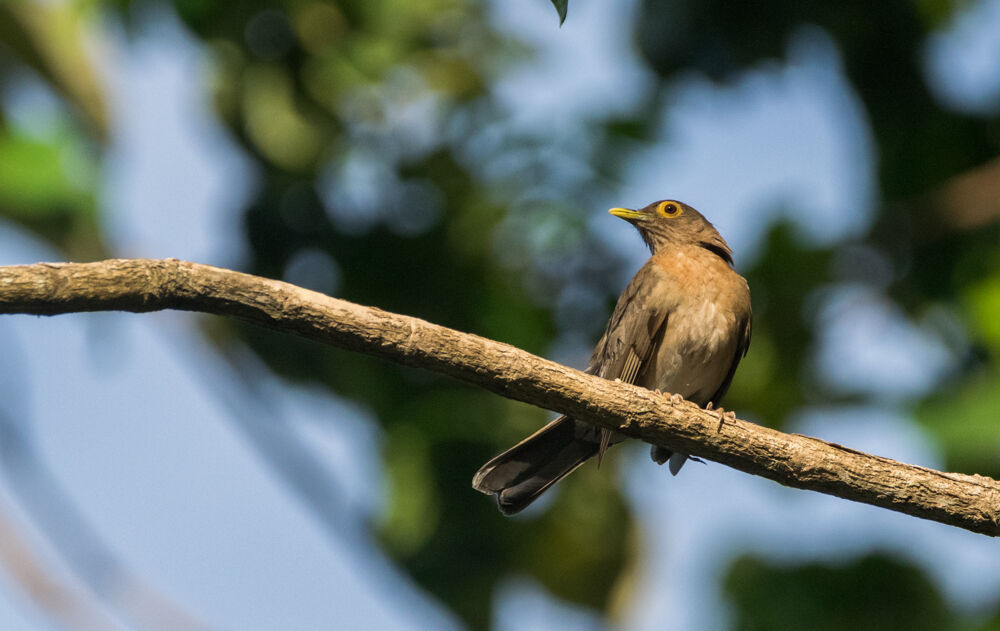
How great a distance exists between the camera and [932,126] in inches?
384

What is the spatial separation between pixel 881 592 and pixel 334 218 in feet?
18.9

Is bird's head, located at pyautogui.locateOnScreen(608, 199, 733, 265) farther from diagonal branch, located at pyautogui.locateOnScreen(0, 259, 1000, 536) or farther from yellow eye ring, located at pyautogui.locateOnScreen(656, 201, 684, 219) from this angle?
diagonal branch, located at pyautogui.locateOnScreen(0, 259, 1000, 536)

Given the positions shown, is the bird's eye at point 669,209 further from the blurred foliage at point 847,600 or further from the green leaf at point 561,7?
the green leaf at point 561,7

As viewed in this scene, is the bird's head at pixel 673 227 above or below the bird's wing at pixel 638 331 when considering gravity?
above

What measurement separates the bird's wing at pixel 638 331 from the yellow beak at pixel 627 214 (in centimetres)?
112

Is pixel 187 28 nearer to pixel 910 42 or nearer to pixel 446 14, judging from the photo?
pixel 446 14

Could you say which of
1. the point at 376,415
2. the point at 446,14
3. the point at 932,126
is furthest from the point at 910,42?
the point at 376,415

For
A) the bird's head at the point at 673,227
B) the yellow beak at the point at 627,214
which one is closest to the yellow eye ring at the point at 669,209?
the bird's head at the point at 673,227

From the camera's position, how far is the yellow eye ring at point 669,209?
7402 mm

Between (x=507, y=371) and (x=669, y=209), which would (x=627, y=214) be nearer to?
(x=669, y=209)

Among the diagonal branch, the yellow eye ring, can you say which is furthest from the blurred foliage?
the diagonal branch

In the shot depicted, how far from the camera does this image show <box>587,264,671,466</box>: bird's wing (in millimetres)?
6266

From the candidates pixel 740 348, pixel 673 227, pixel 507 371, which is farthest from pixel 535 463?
pixel 673 227

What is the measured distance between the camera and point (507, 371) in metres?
4.16
